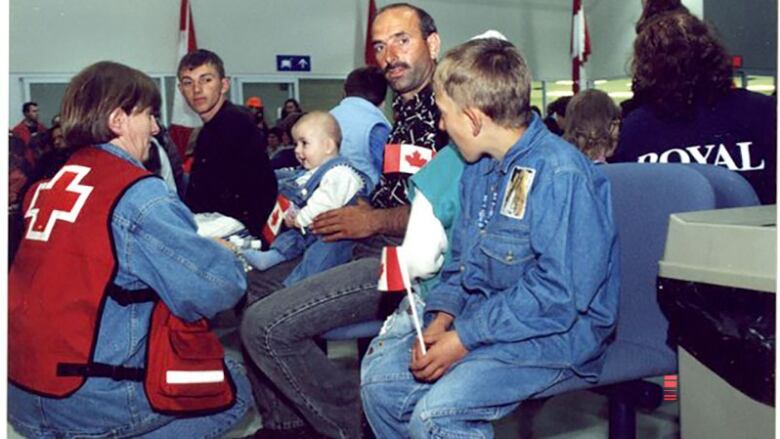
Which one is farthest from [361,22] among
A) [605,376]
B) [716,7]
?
[605,376]

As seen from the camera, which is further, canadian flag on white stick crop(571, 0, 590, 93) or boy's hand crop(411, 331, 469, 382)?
canadian flag on white stick crop(571, 0, 590, 93)

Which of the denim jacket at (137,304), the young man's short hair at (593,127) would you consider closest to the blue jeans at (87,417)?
the denim jacket at (137,304)

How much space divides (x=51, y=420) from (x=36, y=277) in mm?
281

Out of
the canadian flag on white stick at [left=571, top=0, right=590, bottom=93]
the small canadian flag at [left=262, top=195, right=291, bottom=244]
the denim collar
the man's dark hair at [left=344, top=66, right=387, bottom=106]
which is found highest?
the canadian flag on white stick at [left=571, top=0, right=590, bottom=93]

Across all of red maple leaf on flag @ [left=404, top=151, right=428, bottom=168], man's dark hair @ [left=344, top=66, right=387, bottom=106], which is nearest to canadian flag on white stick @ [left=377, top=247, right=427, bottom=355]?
red maple leaf on flag @ [left=404, top=151, right=428, bottom=168]

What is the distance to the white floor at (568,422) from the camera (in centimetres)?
262

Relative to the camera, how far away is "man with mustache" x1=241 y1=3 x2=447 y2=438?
223 centimetres

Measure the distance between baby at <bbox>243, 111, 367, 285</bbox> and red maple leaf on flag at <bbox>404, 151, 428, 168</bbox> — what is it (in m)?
0.33

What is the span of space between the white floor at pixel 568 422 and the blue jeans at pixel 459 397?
0.79 meters

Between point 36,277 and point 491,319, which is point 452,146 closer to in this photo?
point 491,319

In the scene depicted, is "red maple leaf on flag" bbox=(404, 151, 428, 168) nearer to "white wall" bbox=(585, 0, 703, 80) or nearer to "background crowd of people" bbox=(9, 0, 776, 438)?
"background crowd of people" bbox=(9, 0, 776, 438)

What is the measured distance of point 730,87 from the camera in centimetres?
234

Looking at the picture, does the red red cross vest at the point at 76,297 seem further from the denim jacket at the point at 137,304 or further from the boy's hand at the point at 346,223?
the boy's hand at the point at 346,223

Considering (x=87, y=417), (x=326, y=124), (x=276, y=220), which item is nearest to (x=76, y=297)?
(x=87, y=417)
